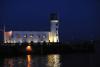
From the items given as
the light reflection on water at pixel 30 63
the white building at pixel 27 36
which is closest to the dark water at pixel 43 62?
the light reflection on water at pixel 30 63

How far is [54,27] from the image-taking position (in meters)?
75.8

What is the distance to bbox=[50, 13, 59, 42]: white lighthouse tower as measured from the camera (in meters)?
73.2

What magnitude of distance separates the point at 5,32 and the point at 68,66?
3095 cm

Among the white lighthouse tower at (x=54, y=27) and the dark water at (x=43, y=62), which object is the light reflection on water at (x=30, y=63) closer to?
the dark water at (x=43, y=62)

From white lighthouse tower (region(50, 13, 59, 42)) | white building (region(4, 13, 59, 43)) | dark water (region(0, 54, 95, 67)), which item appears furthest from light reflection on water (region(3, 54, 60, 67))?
white lighthouse tower (region(50, 13, 59, 42))

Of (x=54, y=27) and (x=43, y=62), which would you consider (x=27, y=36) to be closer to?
(x=54, y=27)

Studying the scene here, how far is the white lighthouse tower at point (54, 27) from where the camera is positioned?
73.2 metres

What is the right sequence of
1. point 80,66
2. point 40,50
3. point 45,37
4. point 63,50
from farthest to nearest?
point 45,37
point 63,50
point 40,50
point 80,66

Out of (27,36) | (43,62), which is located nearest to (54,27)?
(27,36)

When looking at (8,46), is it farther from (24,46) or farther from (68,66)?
(68,66)

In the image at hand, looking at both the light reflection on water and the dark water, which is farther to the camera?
the dark water

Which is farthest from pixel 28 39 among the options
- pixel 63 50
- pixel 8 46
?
pixel 8 46

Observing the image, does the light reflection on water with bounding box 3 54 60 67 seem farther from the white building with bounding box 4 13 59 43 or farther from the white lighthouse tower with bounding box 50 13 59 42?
the white lighthouse tower with bounding box 50 13 59 42

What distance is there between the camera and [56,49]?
6588 cm
